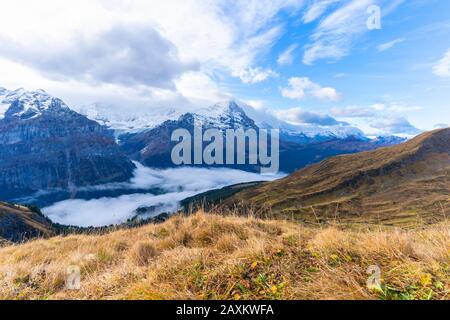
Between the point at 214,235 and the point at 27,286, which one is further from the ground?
the point at 214,235

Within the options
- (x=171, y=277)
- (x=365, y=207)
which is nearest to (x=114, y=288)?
(x=171, y=277)

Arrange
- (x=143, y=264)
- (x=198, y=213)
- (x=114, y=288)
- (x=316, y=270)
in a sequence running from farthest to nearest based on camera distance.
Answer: (x=198, y=213), (x=143, y=264), (x=114, y=288), (x=316, y=270)

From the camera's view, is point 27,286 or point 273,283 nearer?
point 273,283

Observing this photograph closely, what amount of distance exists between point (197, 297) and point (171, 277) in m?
1.05

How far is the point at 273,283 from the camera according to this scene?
5027 millimetres

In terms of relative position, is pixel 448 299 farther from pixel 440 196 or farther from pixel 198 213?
pixel 440 196
